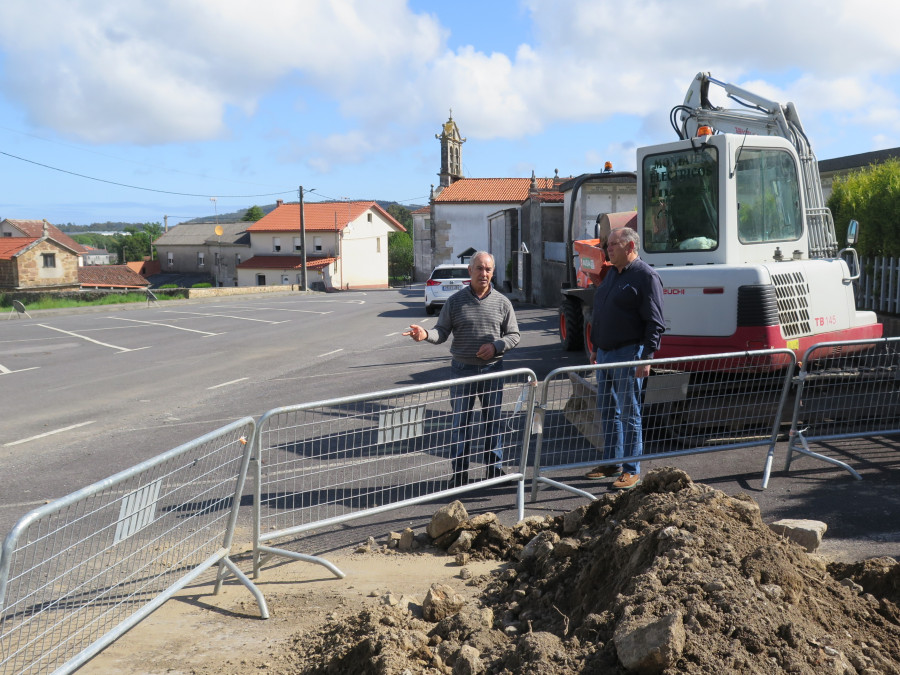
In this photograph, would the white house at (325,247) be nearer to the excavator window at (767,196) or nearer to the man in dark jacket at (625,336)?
the excavator window at (767,196)

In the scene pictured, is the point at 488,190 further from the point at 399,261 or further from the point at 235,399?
the point at 235,399

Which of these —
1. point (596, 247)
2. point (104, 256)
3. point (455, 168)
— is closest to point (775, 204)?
point (596, 247)

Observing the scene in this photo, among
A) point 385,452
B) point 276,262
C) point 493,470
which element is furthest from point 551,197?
point 276,262

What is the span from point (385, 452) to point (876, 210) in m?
11.7

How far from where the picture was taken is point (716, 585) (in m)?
3.44

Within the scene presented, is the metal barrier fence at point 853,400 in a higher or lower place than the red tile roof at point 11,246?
lower

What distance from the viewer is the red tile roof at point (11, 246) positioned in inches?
2859

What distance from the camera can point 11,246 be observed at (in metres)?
74.0

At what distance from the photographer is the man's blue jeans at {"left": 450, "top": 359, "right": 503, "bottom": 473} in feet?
19.9

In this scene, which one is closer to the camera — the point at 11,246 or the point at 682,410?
the point at 682,410

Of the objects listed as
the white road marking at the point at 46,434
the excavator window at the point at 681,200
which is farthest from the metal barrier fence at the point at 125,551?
the excavator window at the point at 681,200

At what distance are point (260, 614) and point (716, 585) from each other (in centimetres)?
242

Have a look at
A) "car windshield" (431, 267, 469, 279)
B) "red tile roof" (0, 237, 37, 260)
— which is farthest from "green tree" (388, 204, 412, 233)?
"car windshield" (431, 267, 469, 279)

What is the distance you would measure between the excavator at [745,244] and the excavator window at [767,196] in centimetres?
1
